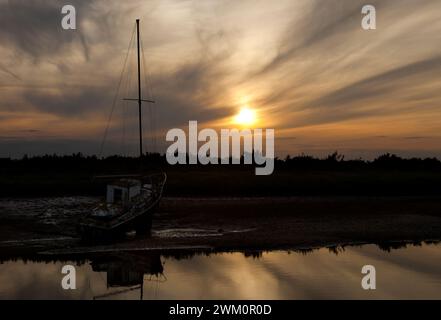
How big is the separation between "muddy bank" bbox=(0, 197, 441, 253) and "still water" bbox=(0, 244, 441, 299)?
11.2ft

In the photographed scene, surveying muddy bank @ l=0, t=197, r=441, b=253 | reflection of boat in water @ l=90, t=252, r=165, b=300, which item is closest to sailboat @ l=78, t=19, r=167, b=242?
muddy bank @ l=0, t=197, r=441, b=253

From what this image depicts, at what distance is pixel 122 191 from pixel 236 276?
14.1 metres

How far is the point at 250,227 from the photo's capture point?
130ft

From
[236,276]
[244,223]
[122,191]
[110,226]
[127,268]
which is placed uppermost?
[122,191]

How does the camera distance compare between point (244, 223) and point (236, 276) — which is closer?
point (236, 276)

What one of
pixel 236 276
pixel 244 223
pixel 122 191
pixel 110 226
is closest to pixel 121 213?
pixel 110 226

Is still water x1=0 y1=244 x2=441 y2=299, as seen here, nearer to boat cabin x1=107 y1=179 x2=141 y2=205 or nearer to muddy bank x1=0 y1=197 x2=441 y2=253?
muddy bank x1=0 y1=197 x2=441 y2=253

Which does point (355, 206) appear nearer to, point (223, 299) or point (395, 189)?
point (395, 189)

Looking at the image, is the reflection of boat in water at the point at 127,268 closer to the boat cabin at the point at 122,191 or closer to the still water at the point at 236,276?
the still water at the point at 236,276

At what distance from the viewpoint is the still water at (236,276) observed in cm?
2113

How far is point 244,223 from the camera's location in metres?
42.0

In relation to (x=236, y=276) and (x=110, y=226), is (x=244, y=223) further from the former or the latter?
(x=236, y=276)

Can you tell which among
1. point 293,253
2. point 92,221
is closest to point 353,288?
point 293,253
